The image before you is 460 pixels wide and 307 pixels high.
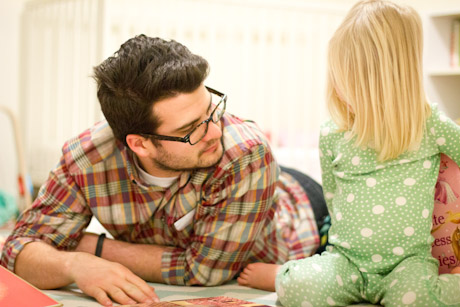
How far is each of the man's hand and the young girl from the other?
305mm

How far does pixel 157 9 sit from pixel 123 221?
1.53 metres

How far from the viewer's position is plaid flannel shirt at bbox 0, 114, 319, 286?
146 cm

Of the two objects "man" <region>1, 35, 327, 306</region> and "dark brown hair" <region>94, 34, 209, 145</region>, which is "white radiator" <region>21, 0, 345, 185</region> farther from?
"dark brown hair" <region>94, 34, 209, 145</region>

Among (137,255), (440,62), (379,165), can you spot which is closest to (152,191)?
(137,255)

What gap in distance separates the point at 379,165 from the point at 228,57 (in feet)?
5.55

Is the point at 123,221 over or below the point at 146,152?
below

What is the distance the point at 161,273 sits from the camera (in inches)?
59.0

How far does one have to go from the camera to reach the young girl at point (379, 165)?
4.38 feet

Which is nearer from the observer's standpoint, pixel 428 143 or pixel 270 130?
pixel 428 143

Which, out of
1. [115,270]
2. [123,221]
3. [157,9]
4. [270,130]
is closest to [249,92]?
[270,130]

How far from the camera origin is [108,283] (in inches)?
51.9

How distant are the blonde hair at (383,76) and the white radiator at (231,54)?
1353 mm

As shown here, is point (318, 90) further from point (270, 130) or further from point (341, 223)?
point (341, 223)

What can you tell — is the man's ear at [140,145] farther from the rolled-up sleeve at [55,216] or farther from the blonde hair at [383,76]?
the blonde hair at [383,76]
